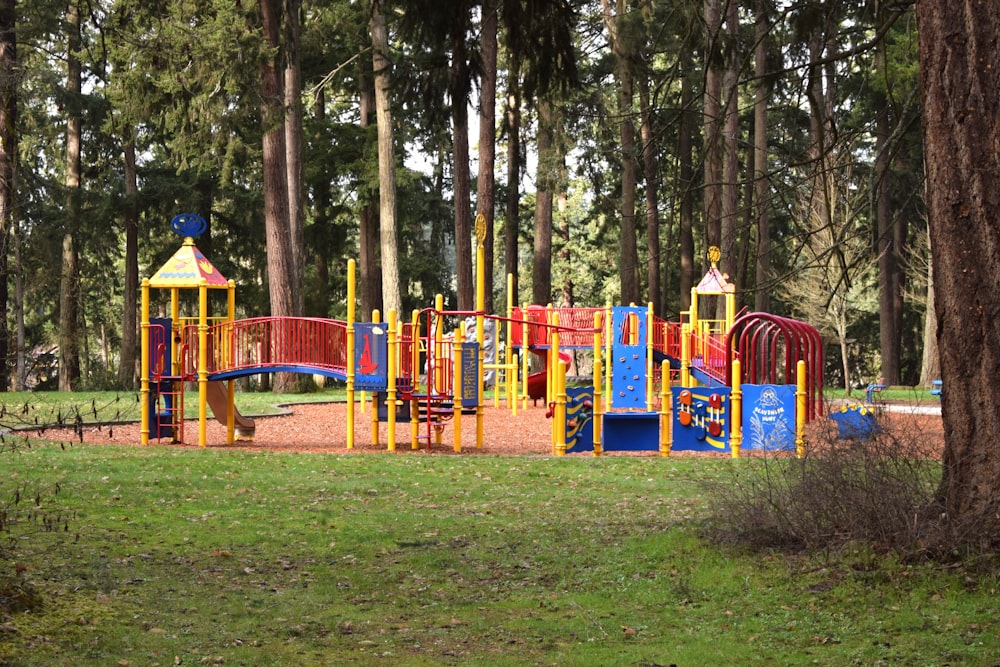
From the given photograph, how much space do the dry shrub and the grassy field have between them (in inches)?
8.5

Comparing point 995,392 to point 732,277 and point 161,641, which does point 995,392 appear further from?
point 732,277

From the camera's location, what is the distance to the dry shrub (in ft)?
27.7

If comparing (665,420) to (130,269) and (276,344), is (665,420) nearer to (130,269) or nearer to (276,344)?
(276,344)

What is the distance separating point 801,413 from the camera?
1719 cm

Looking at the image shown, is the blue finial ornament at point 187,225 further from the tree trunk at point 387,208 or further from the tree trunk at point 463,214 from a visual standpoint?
the tree trunk at point 387,208

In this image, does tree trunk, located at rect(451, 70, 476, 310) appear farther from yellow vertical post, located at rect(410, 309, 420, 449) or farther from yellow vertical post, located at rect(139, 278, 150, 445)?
yellow vertical post, located at rect(139, 278, 150, 445)

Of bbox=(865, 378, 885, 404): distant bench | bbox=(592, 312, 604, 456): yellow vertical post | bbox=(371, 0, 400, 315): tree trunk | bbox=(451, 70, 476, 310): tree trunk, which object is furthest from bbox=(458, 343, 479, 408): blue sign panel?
bbox=(371, 0, 400, 315): tree trunk

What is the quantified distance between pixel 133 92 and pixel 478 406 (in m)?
14.1

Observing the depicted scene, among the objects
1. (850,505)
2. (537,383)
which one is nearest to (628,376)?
(537,383)

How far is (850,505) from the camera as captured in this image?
870 cm

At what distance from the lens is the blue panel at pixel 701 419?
18281mm

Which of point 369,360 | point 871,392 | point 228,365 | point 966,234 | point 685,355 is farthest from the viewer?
point 685,355

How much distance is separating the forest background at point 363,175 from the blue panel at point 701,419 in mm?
2602

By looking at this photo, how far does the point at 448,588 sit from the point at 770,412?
998 centimetres
